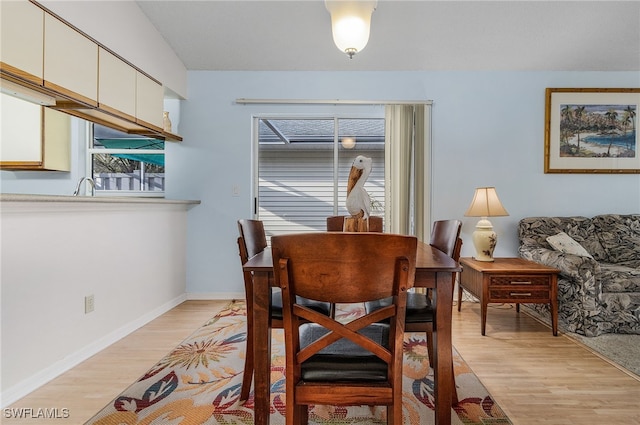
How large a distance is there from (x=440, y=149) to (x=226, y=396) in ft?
9.70

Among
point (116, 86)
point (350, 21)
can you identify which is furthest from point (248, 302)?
point (116, 86)

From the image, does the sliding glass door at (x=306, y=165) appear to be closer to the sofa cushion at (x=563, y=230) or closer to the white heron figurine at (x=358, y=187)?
the sofa cushion at (x=563, y=230)

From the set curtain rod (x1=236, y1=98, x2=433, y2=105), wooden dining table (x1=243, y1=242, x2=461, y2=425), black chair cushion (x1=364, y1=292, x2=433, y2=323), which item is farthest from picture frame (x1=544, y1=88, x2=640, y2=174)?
wooden dining table (x1=243, y1=242, x2=461, y2=425)

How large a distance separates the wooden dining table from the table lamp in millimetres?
1844

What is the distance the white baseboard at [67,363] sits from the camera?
1716mm

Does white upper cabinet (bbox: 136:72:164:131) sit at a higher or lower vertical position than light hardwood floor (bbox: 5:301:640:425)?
higher

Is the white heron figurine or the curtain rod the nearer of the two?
the white heron figurine

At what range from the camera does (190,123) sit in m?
3.68

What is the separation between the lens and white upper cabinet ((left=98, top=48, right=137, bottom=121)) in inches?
96.3

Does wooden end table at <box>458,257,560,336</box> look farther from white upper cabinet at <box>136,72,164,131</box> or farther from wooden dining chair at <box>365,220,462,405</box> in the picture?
white upper cabinet at <box>136,72,164,131</box>

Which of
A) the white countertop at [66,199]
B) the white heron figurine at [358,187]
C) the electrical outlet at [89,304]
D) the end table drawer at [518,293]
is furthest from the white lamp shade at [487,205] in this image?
the electrical outlet at [89,304]

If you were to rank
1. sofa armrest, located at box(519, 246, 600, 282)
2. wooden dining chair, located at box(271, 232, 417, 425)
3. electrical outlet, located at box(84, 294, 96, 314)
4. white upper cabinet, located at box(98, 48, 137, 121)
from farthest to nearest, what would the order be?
sofa armrest, located at box(519, 246, 600, 282) < white upper cabinet, located at box(98, 48, 137, 121) < electrical outlet, located at box(84, 294, 96, 314) < wooden dining chair, located at box(271, 232, 417, 425)

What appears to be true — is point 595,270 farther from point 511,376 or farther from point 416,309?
point 416,309

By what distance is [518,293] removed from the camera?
2723mm
